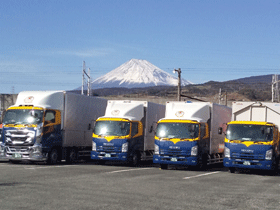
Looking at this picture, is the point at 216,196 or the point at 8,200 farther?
the point at 216,196

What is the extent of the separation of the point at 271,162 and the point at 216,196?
933 centimetres

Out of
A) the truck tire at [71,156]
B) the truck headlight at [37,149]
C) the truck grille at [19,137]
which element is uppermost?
the truck grille at [19,137]

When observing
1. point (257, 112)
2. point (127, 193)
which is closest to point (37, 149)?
point (257, 112)

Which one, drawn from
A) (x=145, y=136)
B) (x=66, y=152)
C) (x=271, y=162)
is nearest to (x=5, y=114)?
(x=66, y=152)

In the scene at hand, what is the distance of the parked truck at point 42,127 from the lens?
23297mm

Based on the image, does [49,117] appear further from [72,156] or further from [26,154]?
[72,156]

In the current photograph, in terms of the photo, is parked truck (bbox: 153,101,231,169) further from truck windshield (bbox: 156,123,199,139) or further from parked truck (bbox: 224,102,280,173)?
parked truck (bbox: 224,102,280,173)

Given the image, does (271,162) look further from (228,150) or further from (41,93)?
(41,93)

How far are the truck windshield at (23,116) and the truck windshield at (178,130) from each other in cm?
591

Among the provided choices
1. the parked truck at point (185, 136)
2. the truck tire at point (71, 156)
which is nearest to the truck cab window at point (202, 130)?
the parked truck at point (185, 136)

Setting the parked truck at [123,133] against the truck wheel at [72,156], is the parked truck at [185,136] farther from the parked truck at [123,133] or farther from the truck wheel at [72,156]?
the truck wheel at [72,156]

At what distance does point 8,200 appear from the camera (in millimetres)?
10648

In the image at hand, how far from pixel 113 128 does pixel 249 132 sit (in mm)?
6888

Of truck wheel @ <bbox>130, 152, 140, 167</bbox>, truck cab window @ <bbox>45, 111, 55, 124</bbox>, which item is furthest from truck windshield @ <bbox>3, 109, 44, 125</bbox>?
truck wheel @ <bbox>130, 152, 140, 167</bbox>
